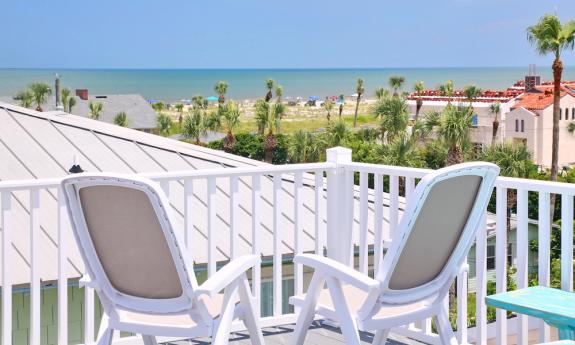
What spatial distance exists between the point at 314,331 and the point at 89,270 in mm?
1944

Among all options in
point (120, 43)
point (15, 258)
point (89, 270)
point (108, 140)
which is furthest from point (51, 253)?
point (120, 43)

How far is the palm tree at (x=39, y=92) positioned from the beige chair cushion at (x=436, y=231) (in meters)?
78.0

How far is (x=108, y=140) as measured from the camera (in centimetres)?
1212

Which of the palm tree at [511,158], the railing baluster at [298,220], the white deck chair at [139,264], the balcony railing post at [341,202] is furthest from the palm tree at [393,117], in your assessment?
the white deck chair at [139,264]

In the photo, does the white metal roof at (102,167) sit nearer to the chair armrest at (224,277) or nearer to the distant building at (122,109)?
the chair armrest at (224,277)

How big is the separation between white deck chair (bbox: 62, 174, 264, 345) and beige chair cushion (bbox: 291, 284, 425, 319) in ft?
1.51

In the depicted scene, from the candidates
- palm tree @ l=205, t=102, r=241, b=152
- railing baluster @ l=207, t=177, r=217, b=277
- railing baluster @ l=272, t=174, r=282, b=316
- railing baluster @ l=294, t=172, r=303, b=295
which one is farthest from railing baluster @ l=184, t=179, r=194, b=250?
palm tree @ l=205, t=102, r=241, b=152

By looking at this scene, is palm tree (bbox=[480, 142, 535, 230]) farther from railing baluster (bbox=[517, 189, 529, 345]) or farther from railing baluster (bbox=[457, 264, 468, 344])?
railing baluster (bbox=[517, 189, 529, 345])

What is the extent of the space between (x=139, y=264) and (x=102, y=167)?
8459mm

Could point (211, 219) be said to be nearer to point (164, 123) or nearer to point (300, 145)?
point (300, 145)

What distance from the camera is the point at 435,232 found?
3.24 meters

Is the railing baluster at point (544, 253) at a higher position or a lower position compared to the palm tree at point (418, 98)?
lower

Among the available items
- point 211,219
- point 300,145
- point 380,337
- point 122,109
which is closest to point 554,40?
point 300,145

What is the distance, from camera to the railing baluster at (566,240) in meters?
3.62
